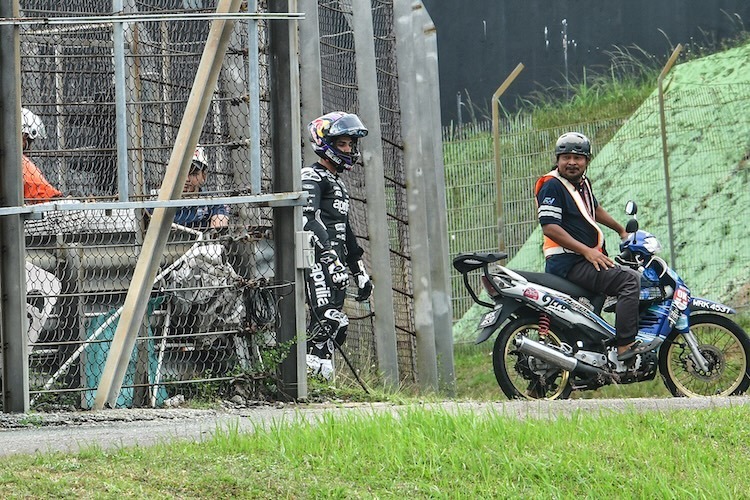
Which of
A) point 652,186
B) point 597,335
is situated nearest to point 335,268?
point 597,335

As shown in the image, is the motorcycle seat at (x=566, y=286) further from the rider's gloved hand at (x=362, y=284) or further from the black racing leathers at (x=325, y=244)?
the black racing leathers at (x=325, y=244)

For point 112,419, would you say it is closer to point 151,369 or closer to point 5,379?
point 5,379

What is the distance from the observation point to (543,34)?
68.0 ft

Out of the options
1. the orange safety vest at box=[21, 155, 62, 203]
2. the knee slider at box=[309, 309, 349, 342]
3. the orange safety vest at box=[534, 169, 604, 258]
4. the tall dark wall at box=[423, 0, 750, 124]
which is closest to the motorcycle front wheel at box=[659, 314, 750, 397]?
the orange safety vest at box=[534, 169, 604, 258]

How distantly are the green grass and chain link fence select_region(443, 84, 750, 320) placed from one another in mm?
8680

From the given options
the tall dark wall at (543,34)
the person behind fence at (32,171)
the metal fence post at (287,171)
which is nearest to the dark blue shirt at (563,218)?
the metal fence post at (287,171)

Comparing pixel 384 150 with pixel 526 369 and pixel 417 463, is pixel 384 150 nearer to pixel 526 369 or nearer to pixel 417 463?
pixel 526 369

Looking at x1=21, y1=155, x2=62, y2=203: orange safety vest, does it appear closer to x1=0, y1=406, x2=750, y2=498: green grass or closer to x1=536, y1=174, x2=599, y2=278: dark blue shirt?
x1=0, y1=406, x2=750, y2=498: green grass

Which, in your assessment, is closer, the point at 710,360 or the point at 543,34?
the point at 710,360

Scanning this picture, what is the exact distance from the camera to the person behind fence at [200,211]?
30.6ft

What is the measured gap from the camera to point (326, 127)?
10062mm

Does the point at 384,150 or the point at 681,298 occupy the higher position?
the point at 384,150

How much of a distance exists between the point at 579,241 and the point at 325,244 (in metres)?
1.80

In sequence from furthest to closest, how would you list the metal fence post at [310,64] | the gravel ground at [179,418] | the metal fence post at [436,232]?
1. the metal fence post at [436,232]
2. the metal fence post at [310,64]
3. the gravel ground at [179,418]
